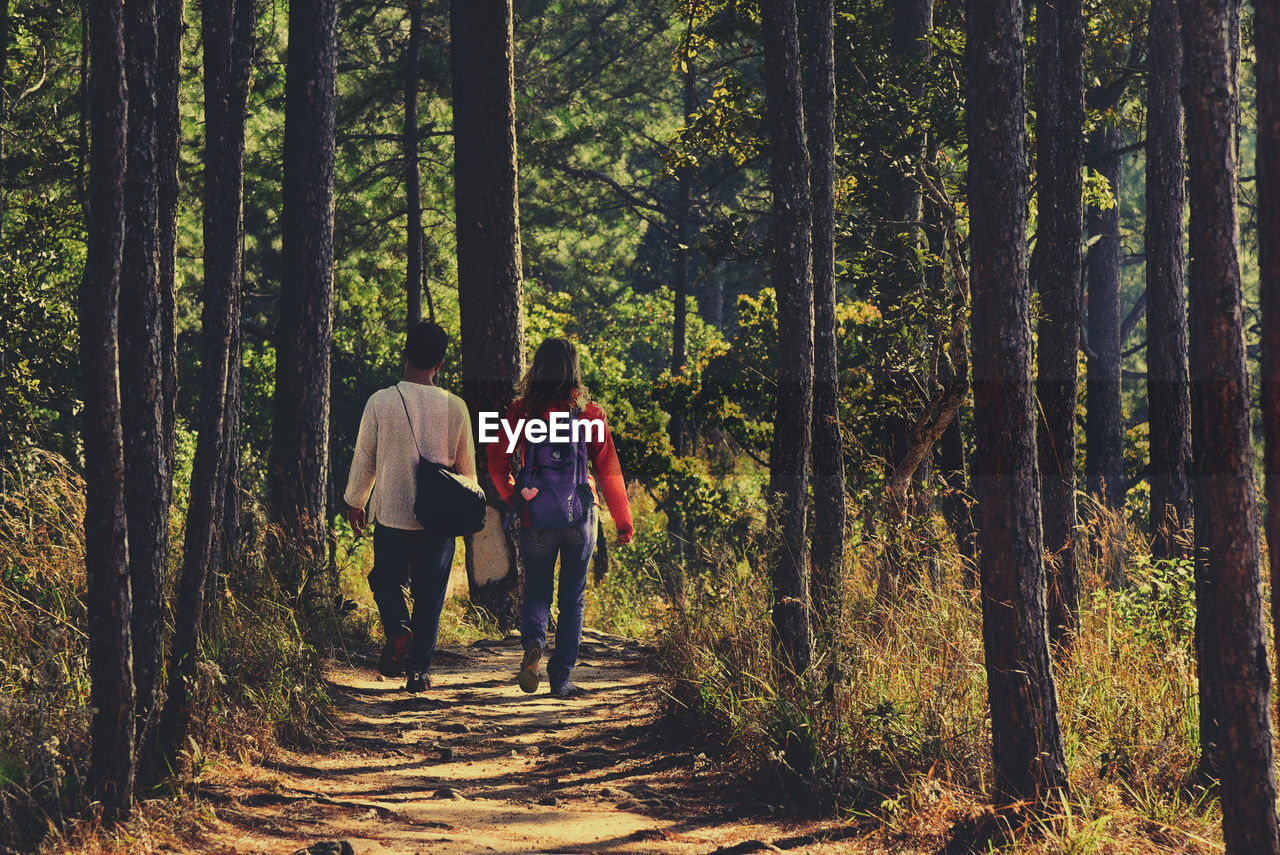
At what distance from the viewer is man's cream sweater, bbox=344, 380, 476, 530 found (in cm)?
668

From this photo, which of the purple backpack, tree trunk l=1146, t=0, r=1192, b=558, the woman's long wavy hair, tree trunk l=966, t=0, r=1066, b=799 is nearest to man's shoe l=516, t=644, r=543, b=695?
the purple backpack

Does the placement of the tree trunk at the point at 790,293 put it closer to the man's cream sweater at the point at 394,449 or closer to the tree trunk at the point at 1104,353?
the man's cream sweater at the point at 394,449

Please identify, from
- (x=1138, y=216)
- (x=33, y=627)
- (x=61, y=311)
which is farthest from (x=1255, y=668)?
(x=1138, y=216)

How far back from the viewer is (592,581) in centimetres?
1588

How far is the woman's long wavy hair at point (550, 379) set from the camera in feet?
22.1

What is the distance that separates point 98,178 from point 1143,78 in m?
14.2

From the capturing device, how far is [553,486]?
22.1 feet

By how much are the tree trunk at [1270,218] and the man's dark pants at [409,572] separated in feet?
14.6

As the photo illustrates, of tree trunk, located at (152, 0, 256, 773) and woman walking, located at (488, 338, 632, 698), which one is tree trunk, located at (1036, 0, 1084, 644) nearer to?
woman walking, located at (488, 338, 632, 698)

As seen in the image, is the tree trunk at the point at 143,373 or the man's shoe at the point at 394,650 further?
the man's shoe at the point at 394,650

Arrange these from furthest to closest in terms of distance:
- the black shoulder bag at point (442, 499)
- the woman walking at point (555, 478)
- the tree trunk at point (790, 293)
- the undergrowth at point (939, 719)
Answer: the tree trunk at point (790, 293), the woman walking at point (555, 478), the black shoulder bag at point (442, 499), the undergrowth at point (939, 719)

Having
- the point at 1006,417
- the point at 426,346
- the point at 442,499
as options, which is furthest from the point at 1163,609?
the point at 426,346

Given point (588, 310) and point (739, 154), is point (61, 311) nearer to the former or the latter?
point (739, 154)

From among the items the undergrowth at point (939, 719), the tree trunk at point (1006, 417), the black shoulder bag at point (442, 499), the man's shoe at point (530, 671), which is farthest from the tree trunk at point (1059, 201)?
the black shoulder bag at point (442, 499)
